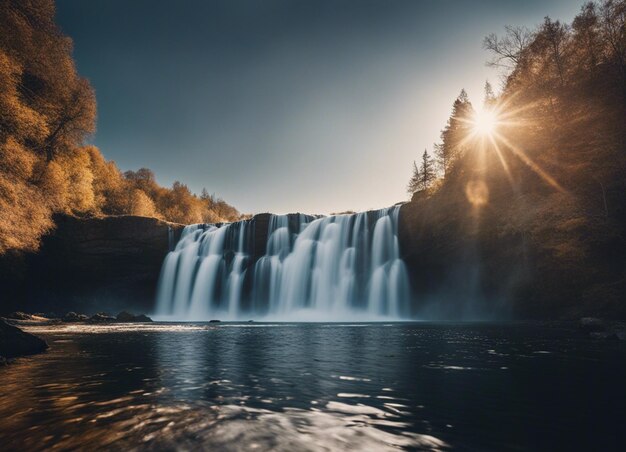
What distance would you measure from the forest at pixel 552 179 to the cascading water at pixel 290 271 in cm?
505

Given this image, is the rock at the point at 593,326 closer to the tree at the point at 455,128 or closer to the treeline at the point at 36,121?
the treeline at the point at 36,121

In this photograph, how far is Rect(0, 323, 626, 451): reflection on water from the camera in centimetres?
403

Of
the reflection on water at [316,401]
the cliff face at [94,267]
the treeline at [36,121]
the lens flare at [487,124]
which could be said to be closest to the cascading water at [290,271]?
the cliff face at [94,267]

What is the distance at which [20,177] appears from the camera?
18812 millimetres

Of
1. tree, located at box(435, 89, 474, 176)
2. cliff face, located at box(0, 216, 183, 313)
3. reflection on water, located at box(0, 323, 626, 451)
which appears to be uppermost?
tree, located at box(435, 89, 474, 176)

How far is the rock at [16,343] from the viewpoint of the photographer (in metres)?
10.1

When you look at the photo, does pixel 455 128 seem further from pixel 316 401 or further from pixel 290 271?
pixel 316 401

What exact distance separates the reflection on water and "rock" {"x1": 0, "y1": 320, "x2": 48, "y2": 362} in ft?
2.57

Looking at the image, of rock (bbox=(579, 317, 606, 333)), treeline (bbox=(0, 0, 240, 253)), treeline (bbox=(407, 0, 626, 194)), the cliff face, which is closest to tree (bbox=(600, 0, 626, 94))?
treeline (bbox=(407, 0, 626, 194))

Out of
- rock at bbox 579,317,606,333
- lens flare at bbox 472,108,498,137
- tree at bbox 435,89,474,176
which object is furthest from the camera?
tree at bbox 435,89,474,176

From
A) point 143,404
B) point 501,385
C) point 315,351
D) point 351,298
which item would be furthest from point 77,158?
point 501,385

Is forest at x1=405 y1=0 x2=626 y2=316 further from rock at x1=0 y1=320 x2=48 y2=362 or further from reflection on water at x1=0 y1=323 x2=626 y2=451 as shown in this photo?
rock at x1=0 y1=320 x2=48 y2=362

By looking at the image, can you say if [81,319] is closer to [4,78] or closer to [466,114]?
[4,78]

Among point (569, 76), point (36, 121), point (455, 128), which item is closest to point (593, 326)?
point (569, 76)
